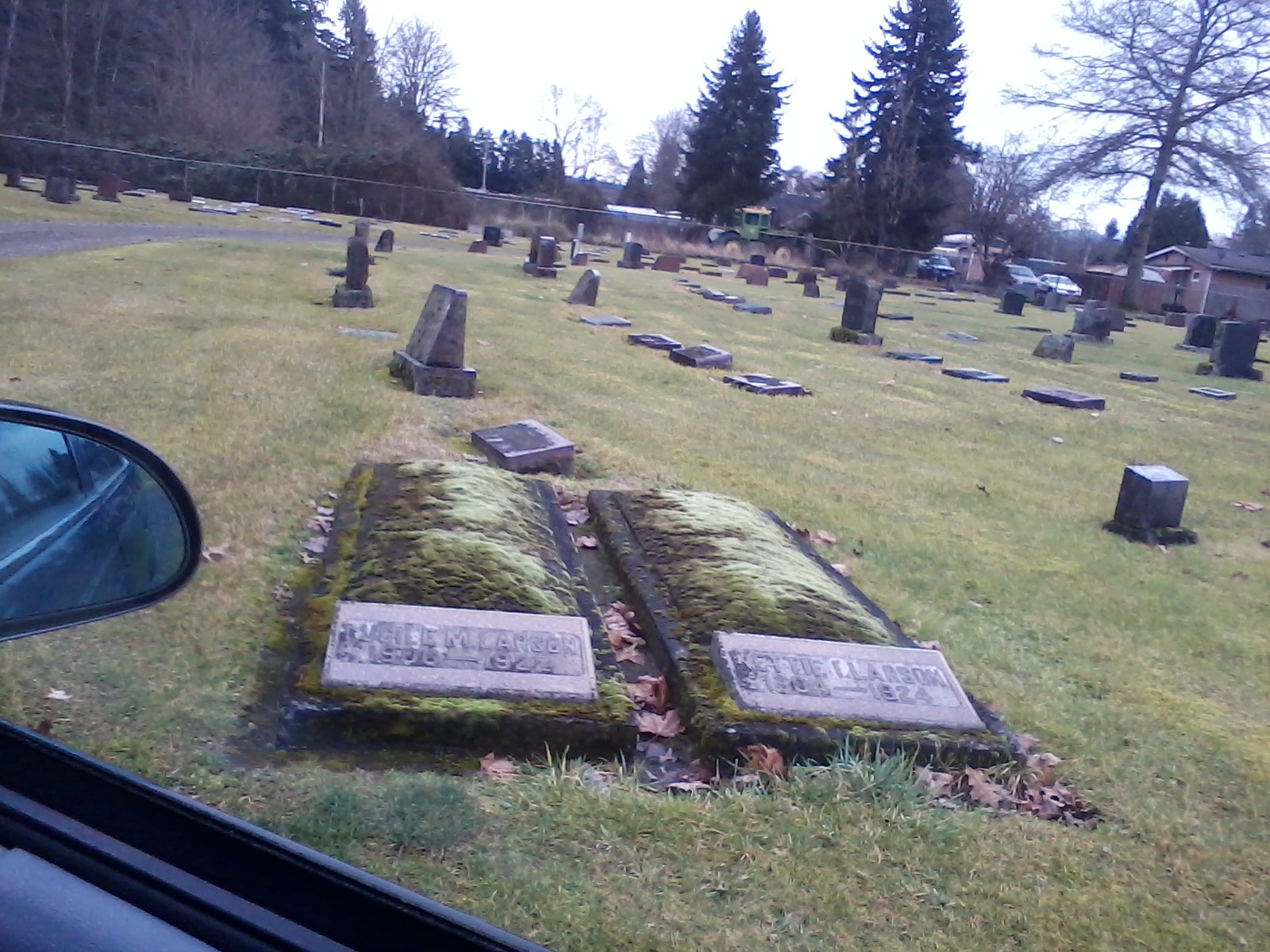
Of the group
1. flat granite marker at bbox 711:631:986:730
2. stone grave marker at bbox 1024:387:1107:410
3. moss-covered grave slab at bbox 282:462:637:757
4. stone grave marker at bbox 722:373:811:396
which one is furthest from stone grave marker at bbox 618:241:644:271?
flat granite marker at bbox 711:631:986:730

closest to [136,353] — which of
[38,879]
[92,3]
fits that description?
[38,879]

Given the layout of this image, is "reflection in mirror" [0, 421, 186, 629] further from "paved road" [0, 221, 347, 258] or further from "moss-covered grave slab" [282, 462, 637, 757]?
"paved road" [0, 221, 347, 258]

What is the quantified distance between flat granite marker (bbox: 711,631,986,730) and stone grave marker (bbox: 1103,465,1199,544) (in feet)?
12.6

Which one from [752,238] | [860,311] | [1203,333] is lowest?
[860,311]

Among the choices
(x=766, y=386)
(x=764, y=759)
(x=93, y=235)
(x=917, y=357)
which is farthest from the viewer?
(x=93, y=235)

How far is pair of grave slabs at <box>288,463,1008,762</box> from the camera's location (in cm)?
373

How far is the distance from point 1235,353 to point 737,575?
19.4 meters

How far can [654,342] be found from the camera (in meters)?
14.4

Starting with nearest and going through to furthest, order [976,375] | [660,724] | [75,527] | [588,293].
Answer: [75,527] → [660,724] → [976,375] → [588,293]

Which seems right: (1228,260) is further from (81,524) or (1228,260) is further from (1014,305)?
(81,524)

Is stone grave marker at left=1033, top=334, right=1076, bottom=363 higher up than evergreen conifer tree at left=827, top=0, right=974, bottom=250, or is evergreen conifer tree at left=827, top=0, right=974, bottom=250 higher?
evergreen conifer tree at left=827, top=0, right=974, bottom=250

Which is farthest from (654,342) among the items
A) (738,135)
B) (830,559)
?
(738,135)

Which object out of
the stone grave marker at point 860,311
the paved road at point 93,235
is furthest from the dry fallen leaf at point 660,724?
the stone grave marker at point 860,311

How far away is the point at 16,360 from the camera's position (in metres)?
8.60
